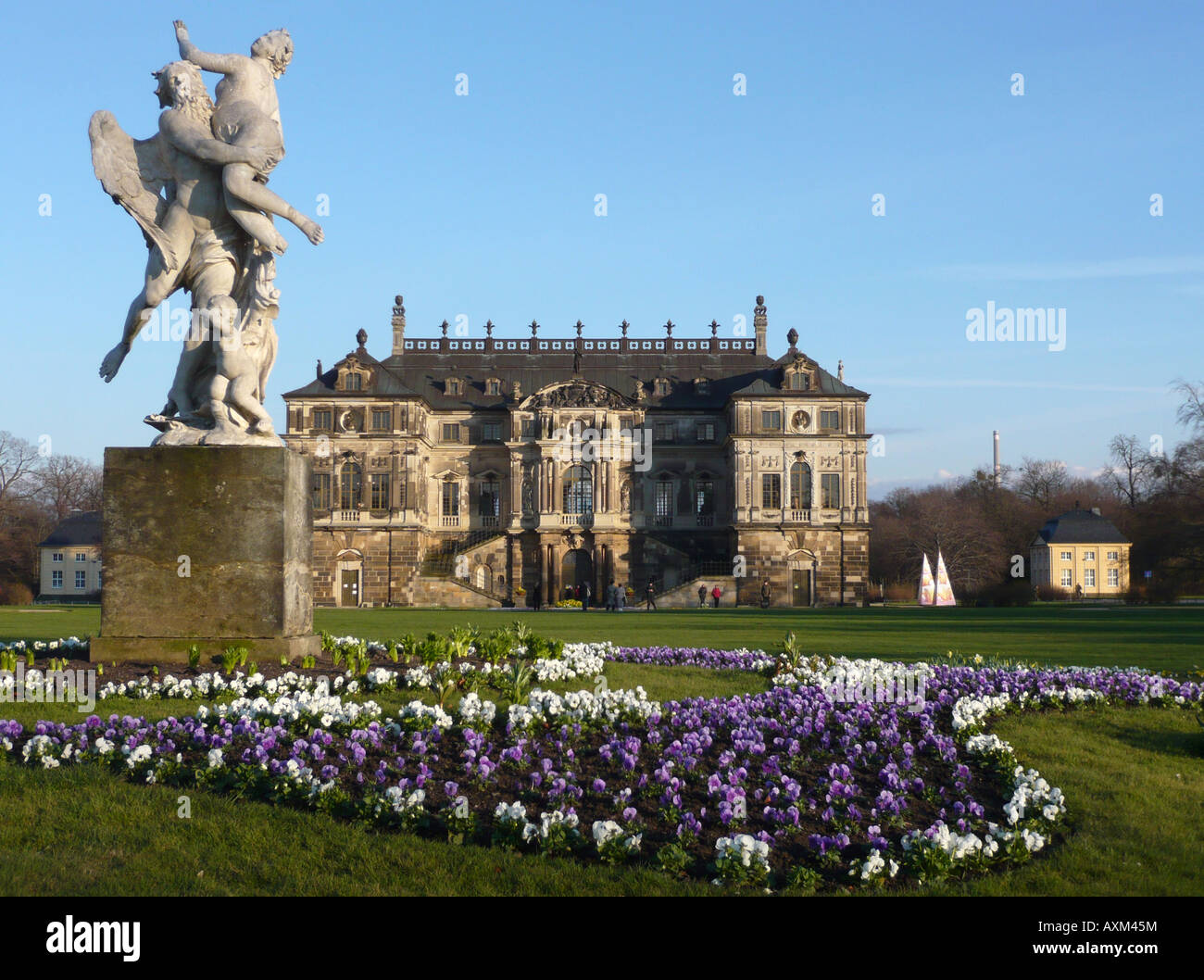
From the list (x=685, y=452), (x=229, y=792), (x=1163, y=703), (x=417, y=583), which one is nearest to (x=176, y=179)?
(x=229, y=792)

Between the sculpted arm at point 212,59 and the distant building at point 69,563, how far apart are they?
78.6m

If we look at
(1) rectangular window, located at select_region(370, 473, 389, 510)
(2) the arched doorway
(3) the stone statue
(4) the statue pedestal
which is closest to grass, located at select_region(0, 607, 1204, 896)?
(4) the statue pedestal

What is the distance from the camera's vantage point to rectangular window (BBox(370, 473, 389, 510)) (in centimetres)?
6100

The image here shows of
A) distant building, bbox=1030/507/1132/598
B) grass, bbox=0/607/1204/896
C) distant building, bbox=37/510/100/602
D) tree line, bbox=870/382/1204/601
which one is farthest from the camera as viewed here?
distant building, bbox=1030/507/1132/598

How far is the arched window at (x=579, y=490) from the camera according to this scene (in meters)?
62.1

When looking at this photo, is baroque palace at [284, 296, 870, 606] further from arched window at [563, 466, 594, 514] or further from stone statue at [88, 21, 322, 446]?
stone statue at [88, 21, 322, 446]

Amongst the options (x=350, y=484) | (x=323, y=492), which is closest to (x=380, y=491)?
(x=350, y=484)

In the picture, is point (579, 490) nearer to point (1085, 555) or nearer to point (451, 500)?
point (451, 500)

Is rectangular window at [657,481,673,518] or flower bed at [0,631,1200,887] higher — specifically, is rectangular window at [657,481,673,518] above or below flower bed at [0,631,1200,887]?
above

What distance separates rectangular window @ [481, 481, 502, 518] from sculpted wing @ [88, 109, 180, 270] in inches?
2111

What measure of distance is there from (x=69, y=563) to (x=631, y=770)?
86.0 meters

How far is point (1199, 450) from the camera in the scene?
181 feet

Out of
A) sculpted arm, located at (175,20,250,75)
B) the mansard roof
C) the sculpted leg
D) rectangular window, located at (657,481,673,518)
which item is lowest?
rectangular window, located at (657,481,673,518)
